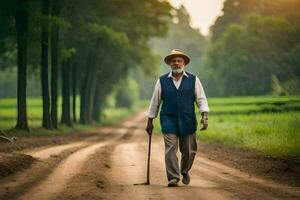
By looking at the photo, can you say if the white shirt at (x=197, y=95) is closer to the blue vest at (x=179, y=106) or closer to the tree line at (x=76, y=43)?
the blue vest at (x=179, y=106)

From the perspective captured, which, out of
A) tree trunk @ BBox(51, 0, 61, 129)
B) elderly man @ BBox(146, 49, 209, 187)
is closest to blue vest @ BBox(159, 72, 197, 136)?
elderly man @ BBox(146, 49, 209, 187)

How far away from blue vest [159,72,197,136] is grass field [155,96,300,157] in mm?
5578

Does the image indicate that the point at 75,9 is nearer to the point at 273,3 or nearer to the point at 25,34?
the point at 25,34

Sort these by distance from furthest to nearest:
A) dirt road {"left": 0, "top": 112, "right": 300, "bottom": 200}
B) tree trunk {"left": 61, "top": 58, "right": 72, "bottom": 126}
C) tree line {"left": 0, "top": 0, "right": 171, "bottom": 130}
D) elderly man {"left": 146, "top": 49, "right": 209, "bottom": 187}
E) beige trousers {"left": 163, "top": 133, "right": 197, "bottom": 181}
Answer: tree trunk {"left": 61, "top": 58, "right": 72, "bottom": 126}, tree line {"left": 0, "top": 0, "right": 171, "bottom": 130}, elderly man {"left": 146, "top": 49, "right": 209, "bottom": 187}, beige trousers {"left": 163, "top": 133, "right": 197, "bottom": 181}, dirt road {"left": 0, "top": 112, "right": 300, "bottom": 200}

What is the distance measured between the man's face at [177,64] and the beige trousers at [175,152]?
1205 mm

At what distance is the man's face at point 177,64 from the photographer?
39.1 ft

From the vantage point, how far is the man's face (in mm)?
11922

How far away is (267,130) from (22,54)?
12437 millimetres

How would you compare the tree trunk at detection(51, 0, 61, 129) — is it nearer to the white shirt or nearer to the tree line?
the tree line

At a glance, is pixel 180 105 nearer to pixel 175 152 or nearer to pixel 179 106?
pixel 179 106

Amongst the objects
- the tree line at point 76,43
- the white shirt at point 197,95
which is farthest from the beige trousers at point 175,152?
the tree line at point 76,43

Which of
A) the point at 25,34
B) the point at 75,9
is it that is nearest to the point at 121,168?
the point at 25,34

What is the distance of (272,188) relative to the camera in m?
11.0

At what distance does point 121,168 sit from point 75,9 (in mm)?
20274
